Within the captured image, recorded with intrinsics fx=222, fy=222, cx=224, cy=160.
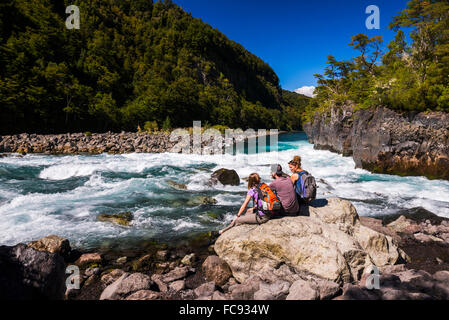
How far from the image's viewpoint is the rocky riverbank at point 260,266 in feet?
13.6

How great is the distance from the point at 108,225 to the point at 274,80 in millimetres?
196507

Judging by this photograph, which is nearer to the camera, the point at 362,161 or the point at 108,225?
the point at 108,225

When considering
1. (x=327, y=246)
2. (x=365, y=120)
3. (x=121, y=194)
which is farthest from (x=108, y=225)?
(x=365, y=120)

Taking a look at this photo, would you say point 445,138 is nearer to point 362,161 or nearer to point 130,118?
point 362,161

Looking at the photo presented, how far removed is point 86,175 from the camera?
55.0 ft

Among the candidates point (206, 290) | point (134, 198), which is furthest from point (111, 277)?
point (134, 198)

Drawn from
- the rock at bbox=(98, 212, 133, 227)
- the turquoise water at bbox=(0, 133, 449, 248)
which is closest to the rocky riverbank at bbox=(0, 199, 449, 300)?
the turquoise water at bbox=(0, 133, 449, 248)

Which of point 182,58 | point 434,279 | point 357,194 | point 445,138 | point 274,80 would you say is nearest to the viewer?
point 434,279

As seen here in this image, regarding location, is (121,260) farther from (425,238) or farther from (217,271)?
(425,238)

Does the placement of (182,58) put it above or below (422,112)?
above

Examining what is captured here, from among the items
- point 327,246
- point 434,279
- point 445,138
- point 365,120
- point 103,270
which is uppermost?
point 365,120

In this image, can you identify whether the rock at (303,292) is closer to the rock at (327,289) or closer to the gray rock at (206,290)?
the rock at (327,289)

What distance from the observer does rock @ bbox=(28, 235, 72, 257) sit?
21.3 feet

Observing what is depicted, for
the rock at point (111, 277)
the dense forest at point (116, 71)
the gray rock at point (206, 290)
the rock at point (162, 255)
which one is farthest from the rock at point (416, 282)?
the dense forest at point (116, 71)
